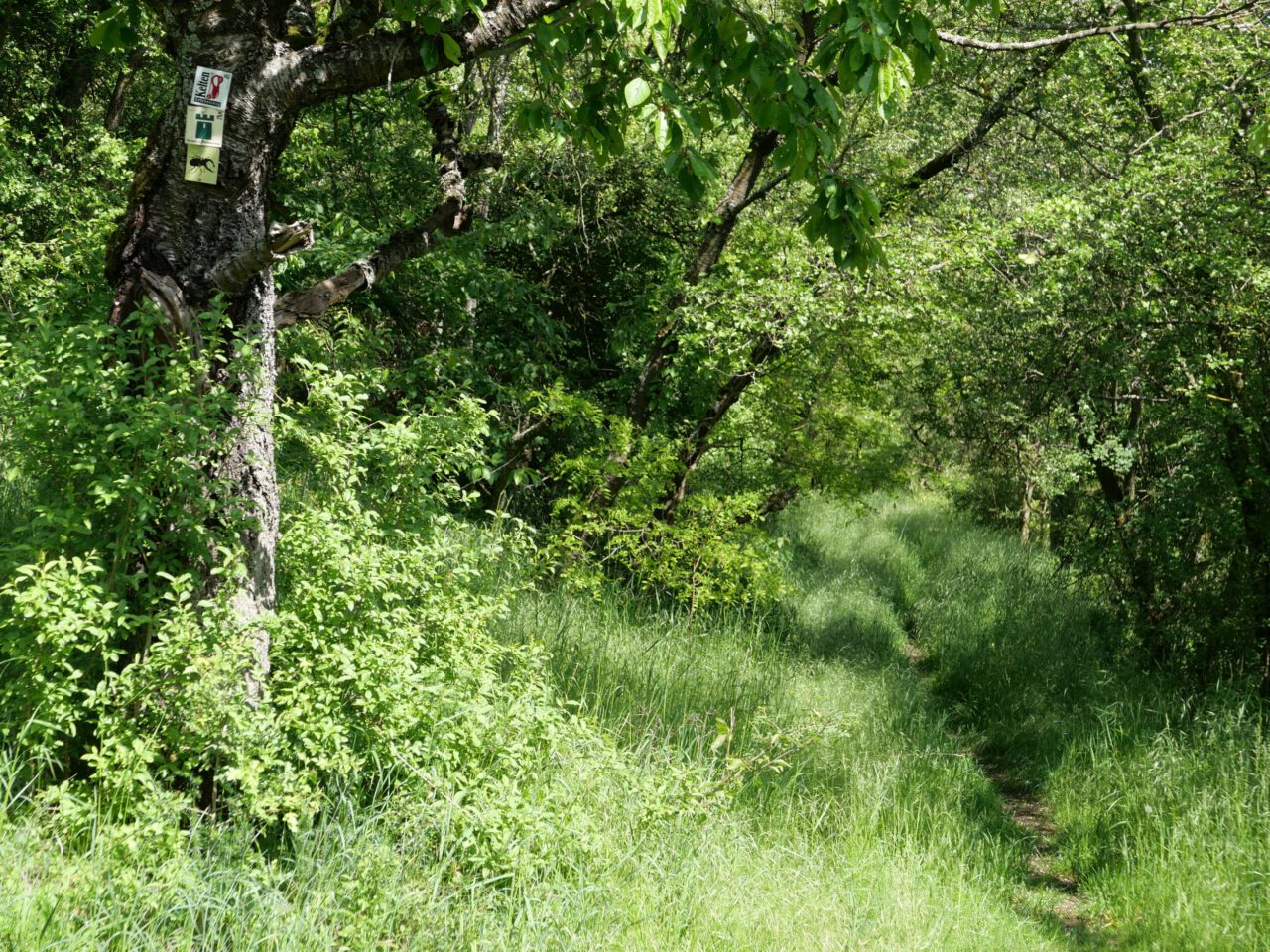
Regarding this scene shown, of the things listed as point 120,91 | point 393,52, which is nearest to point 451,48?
point 393,52

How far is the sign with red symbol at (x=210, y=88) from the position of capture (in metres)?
3.83

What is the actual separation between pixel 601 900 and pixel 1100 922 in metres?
3.16

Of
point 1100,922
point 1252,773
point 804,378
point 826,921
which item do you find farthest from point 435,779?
point 804,378

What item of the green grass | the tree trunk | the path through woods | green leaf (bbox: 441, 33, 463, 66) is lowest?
the path through woods

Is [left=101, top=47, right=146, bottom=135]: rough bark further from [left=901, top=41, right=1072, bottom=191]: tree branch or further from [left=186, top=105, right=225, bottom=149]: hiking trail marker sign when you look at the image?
[left=186, top=105, right=225, bottom=149]: hiking trail marker sign

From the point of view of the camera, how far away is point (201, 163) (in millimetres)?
3818

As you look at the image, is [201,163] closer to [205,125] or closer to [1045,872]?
[205,125]

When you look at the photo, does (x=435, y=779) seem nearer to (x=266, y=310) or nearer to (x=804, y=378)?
(x=266, y=310)

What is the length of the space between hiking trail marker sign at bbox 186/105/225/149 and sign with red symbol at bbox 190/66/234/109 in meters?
0.02

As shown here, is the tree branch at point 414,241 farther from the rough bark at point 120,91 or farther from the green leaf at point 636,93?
the rough bark at point 120,91

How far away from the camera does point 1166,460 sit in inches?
382

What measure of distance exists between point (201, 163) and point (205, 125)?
0.45ft

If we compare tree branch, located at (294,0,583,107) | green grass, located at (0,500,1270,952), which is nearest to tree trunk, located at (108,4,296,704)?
tree branch, located at (294,0,583,107)

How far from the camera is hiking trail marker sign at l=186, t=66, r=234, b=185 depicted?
3.80 m
